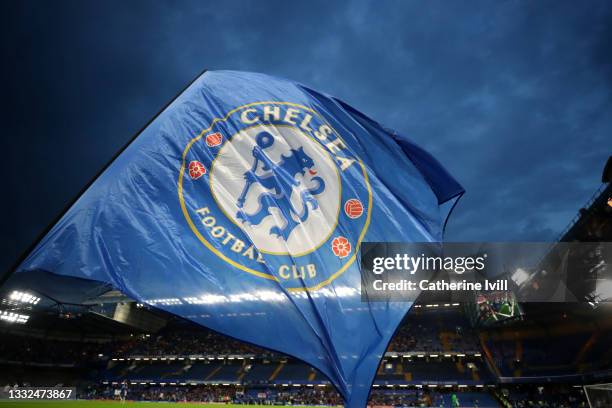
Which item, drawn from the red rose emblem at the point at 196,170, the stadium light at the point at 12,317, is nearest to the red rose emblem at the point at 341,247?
the red rose emblem at the point at 196,170

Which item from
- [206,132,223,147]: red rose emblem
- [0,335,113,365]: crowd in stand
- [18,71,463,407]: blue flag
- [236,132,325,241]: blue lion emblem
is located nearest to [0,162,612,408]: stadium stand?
[0,335,113,365]: crowd in stand

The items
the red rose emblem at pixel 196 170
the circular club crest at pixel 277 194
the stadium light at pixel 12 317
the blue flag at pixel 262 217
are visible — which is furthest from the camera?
the stadium light at pixel 12 317

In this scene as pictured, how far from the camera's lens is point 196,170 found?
479 centimetres

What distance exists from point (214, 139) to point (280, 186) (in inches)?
47.5

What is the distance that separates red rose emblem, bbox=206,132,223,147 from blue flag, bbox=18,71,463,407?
0.02m

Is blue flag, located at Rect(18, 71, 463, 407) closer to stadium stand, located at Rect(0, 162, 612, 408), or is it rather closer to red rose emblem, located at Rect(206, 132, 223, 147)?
red rose emblem, located at Rect(206, 132, 223, 147)

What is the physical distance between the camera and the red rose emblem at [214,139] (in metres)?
4.96

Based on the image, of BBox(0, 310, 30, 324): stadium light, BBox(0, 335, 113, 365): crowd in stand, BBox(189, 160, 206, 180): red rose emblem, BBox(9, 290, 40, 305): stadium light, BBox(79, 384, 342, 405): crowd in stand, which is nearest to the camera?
BBox(189, 160, 206, 180): red rose emblem

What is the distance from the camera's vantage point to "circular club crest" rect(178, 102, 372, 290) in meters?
4.45

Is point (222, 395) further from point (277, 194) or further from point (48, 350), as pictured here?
point (277, 194)

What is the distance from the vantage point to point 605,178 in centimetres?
1877

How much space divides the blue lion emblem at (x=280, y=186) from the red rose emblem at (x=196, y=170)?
60cm

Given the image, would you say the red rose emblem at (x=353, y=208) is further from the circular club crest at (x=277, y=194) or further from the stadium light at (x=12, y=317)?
the stadium light at (x=12, y=317)

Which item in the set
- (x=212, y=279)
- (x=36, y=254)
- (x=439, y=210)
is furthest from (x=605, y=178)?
(x=36, y=254)
